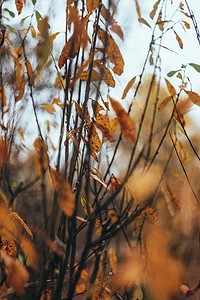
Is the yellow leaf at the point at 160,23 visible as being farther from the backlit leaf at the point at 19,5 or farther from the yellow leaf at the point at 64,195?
the yellow leaf at the point at 64,195

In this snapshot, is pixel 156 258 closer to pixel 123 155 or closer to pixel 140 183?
pixel 140 183

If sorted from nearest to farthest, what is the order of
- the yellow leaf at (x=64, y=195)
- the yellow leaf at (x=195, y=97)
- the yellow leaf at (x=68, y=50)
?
the yellow leaf at (x=64, y=195), the yellow leaf at (x=68, y=50), the yellow leaf at (x=195, y=97)

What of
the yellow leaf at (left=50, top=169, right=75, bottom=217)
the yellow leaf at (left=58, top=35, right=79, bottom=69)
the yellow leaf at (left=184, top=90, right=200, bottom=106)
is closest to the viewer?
the yellow leaf at (left=50, top=169, right=75, bottom=217)

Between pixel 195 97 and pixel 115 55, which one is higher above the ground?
pixel 115 55

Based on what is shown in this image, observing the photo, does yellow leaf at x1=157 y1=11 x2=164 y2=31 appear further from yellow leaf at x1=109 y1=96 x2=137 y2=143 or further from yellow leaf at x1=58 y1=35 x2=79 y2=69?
yellow leaf at x1=109 y1=96 x2=137 y2=143

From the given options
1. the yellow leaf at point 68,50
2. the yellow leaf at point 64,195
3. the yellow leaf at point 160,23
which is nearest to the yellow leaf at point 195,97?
the yellow leaf at point 160,23

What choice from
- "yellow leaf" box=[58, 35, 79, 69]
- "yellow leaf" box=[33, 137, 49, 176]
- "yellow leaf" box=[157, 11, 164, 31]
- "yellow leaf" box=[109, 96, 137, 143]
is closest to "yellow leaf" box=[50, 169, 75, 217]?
"yellow leaf" box=[33, 137, 49, 176]

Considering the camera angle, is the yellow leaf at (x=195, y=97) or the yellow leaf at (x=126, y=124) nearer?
the yellow leaf at (x=126, y=124)

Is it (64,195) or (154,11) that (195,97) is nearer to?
(154,11)

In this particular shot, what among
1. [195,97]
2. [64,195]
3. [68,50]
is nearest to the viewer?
[64,195]

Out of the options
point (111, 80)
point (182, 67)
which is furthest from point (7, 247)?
point (182, 67)

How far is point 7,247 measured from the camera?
71 centimetres

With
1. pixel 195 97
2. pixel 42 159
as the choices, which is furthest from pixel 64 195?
pixel 195 97

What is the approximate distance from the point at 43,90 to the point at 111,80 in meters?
1.02
